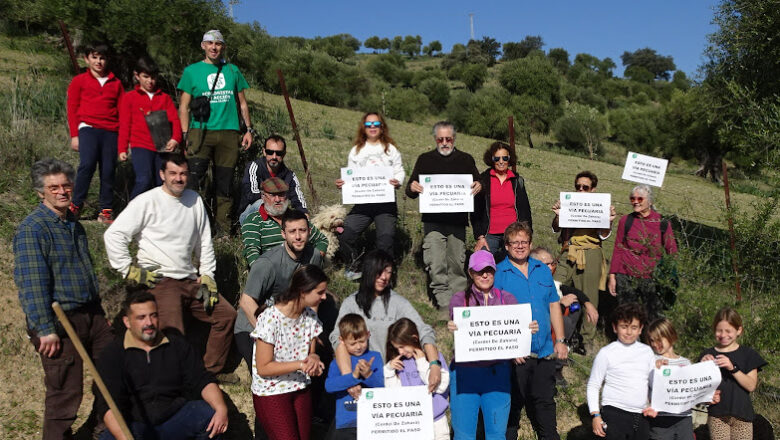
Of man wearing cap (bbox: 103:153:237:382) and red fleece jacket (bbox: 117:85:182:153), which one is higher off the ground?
red fleece jacket (bbox: 117:85:182:153)

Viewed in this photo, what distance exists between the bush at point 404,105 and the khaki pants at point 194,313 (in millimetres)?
35163

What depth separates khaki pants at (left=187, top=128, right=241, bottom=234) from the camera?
7789mm

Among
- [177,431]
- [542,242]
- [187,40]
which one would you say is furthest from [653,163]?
[187,40]

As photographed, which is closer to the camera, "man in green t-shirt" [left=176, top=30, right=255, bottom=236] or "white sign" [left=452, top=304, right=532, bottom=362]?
"white sign" [left=452, top=304, right=532, bottom=362]

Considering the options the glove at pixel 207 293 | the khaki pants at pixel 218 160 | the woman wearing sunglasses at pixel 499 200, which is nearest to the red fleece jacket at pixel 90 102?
the khaki pants at pixel 218 160

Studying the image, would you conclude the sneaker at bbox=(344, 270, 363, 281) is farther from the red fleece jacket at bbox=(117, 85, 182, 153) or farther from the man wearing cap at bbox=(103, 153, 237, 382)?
the red fleece jacket at bbox=(117, 85, 182, 153)

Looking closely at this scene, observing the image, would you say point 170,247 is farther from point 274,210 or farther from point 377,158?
point 377,158

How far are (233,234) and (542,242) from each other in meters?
5.50

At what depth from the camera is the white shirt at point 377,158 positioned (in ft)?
24.4

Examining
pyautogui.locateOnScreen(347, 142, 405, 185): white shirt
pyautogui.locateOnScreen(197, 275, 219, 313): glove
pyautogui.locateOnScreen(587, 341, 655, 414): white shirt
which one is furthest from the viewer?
pyautogui.locateOnScreen(347, 142, 405, 185): white shirt

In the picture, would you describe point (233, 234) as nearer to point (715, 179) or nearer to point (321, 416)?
point (321, 416)

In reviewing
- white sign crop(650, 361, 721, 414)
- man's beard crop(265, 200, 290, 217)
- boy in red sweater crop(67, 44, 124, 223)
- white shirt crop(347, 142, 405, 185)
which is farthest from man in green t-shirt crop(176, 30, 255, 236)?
white sign crop(650, 361, 721, 414)

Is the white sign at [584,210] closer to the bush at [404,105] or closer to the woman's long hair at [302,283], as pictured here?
the woman's long hair at [302,283]

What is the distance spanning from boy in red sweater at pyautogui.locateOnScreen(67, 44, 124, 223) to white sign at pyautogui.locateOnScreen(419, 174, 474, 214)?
4.00 meters
